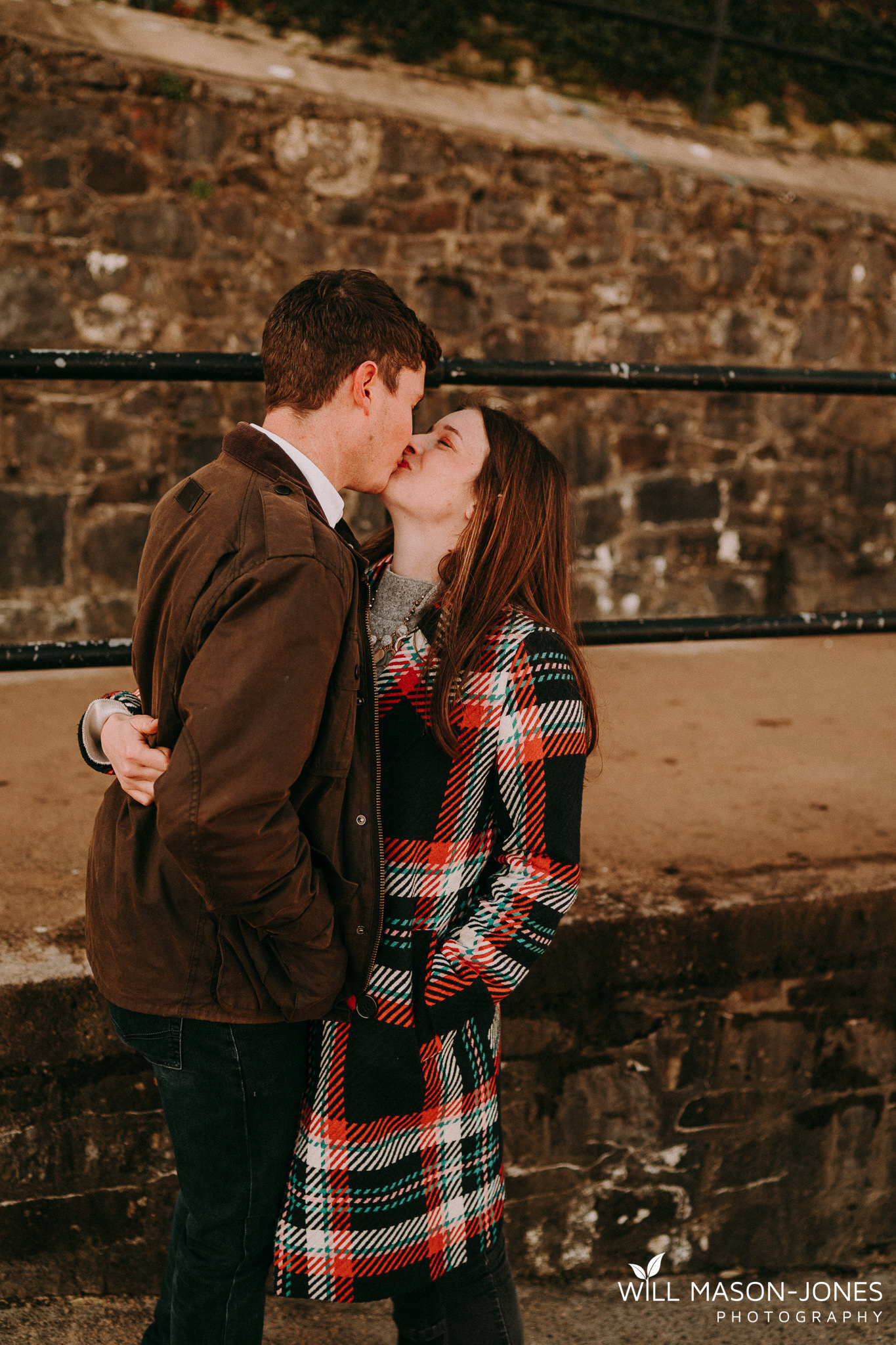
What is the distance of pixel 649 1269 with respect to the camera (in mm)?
2053

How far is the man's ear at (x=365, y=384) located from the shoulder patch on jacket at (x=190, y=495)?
0.73 ft

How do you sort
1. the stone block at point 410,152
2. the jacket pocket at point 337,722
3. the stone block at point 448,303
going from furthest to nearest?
the stone block at point 448,303
the stone block at point 410,152
the jacket pocket at point 337,722

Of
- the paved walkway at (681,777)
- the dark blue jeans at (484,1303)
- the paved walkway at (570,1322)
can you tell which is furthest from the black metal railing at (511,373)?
the paved walkway at (570,1322)

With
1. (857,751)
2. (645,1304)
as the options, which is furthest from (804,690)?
(645,1304)

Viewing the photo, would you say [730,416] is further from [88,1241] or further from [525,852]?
[88,1241]

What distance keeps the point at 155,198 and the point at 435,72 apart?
1857 millimetres

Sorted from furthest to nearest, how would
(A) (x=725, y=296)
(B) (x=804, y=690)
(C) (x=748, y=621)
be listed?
(A) (x=725, y=296) → (B) (x=804, y=690) → (C) (x=748, y=621)

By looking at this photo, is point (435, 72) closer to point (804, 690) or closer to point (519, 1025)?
point (804, 690)

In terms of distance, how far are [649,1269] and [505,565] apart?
149 cm

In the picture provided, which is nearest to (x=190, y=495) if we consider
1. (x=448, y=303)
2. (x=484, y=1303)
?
(x=484, y=1303)

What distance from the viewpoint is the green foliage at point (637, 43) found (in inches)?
217

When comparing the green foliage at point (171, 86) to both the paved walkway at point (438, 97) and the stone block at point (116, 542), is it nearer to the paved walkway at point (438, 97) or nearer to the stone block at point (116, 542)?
the paved walkway at point (438, 97)

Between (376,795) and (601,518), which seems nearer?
(376,795)

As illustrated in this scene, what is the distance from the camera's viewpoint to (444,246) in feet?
15.7
